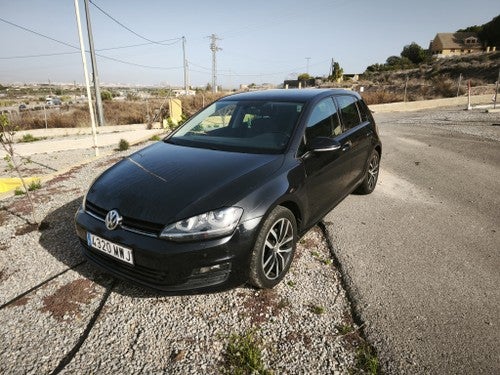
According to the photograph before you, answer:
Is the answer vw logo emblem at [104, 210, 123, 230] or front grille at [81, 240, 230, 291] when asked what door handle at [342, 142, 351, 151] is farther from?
vw logo emblem at [104, 210, 123, 230]

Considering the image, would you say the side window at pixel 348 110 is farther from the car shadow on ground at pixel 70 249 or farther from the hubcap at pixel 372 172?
the car shadow on ground at pixel 70 249

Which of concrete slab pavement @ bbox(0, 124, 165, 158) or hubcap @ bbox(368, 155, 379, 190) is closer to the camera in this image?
hubcap @ bbox(368, 155, 379, 190)

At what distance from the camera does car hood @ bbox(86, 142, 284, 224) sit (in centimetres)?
233

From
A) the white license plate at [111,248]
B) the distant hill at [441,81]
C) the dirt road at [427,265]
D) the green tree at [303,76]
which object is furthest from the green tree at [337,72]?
the white license plate at [111,248]

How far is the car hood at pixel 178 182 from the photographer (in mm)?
2334

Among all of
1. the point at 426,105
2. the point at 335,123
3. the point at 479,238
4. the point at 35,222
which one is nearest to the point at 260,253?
the point at 335,123

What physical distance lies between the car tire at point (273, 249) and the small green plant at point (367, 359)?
84 cm

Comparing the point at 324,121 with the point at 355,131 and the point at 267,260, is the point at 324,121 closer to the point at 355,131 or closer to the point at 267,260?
the point at 355,131

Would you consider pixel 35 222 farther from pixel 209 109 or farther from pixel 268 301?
pixel 268 301

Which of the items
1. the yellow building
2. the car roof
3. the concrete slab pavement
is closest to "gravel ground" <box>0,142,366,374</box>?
the car roof

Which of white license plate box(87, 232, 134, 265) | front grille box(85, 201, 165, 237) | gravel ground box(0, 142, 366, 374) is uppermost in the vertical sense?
Result: front grille box(85, 201, 165, 237)

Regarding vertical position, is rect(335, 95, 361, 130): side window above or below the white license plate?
above

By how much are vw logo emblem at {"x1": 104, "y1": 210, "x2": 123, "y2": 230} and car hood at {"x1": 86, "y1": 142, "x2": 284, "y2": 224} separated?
1.6 inches

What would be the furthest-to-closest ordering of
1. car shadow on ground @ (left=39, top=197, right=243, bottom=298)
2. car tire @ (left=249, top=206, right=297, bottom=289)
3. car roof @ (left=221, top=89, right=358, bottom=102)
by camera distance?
car roof @ (left=221, top=89, right=358, bottom=102) < car shadow on ground @ (left=39, top=197, right=243, bottom=298) < car tire @ (left=249, top=206, right=297, bottom=289)
